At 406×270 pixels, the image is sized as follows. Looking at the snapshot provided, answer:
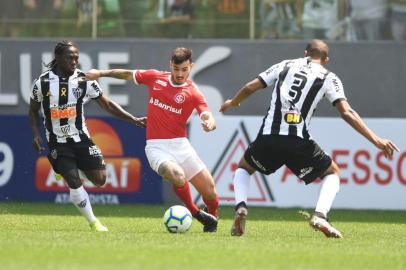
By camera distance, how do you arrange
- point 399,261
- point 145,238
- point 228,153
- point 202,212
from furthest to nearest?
point 228,153 → point 202,212 → point 145,238 → point 399,261

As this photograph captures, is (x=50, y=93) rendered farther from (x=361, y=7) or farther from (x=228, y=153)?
(x=361, y=7)

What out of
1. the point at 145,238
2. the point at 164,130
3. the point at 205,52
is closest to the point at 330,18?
the point at 205,52

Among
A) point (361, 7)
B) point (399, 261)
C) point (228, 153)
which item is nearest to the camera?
point (399, 261)

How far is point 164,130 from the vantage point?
1265 centimetres

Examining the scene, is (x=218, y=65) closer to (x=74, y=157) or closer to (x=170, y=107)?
(x=74, y=157)

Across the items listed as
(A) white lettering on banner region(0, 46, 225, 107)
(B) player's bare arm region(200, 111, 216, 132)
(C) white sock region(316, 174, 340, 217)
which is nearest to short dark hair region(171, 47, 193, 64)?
(B) player's bare arm region(200, 111, 216, 132)

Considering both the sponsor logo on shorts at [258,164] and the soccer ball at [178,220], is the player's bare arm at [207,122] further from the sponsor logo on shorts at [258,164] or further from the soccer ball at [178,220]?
the soccer ball at [178,220]

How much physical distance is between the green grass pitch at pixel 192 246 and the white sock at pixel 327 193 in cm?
34

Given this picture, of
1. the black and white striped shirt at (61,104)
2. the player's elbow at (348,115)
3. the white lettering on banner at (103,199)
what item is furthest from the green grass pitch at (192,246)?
the white lettering on banner at (103,199)

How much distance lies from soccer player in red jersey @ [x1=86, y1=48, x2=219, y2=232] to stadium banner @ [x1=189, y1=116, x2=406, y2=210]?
5704 mm

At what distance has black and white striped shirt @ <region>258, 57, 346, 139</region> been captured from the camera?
1166cm

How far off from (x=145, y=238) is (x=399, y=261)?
112 inches

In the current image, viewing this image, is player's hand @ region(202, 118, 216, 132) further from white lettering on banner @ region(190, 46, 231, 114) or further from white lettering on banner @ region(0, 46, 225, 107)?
white lettering on banner @ region(190, 46, 231, 114)

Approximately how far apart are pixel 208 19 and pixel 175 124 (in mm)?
8157
